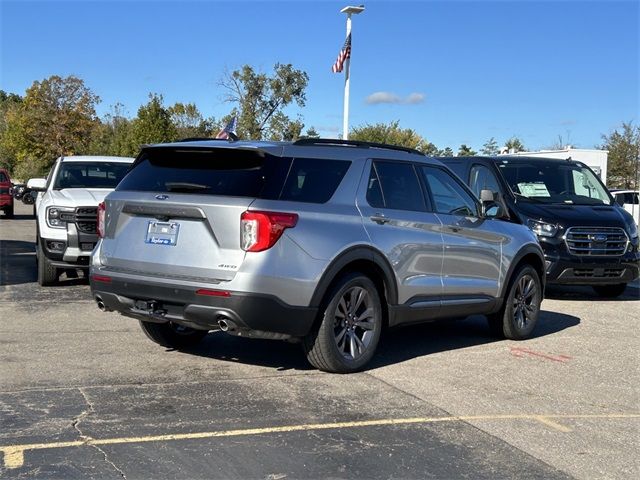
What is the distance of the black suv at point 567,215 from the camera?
10.7m

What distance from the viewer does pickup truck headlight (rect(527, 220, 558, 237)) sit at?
10727mm

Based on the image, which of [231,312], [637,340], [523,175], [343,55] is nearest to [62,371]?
[231,312]

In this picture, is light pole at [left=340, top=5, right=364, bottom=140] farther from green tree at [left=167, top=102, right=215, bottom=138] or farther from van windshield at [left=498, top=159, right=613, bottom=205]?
green tree at [left=167, top=102, right=215, bottom=138]

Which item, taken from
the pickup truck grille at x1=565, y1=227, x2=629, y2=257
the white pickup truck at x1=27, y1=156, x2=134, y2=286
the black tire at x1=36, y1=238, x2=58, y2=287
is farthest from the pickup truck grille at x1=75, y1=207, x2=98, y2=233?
the pickup truck grille at x1=565, y1=227, x2=629, y2=257

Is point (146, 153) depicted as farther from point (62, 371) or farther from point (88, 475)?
point (88, 475)

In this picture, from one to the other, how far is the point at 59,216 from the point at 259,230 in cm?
598

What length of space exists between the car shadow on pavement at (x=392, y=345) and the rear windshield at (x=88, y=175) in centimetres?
499

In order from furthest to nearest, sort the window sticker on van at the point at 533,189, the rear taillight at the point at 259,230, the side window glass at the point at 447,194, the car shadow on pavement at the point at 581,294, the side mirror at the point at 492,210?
1. the car shadow on pavement at the point at 581,294
2. the window sticker on van at the point at 533,189
3. the side mirror at the point at 492,210
4. the side window glass at the point at 447,194
5. the rear taillight at the point at 259,230

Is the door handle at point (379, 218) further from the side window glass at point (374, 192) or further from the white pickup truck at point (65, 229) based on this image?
the white pickup truck at point (65, 229)

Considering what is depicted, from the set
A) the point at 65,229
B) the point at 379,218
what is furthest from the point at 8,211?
the point at 379,218

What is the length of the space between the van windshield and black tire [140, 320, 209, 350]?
6365 mm

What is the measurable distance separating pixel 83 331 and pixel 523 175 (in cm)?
734

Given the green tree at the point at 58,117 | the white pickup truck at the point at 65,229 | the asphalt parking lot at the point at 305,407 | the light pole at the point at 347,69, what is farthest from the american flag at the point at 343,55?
the green tree at the point at 58,117

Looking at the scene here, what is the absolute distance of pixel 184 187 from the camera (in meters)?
5.87
